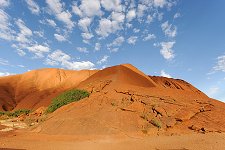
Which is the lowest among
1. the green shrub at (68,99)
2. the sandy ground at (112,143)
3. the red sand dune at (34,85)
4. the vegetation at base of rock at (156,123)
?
the sandy ground at (112,143)

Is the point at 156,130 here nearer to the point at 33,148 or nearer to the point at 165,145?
the point at 165,145

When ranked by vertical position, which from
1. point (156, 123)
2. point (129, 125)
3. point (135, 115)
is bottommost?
point (129, 125)

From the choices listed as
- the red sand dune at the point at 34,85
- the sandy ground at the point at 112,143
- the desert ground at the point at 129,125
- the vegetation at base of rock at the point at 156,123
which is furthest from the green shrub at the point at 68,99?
the red sand dune at the point at 34,85

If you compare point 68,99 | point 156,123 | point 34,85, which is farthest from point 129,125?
point 34,85

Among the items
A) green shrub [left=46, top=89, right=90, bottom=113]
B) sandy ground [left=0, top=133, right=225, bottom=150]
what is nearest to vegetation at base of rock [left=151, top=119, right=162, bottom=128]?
sandy ground [left=0, top=133, right=225, bottom=150]

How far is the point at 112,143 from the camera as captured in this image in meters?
10.7

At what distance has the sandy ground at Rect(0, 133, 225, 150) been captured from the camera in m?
9.74

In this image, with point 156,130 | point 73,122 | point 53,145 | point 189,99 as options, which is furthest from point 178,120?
point 53,145

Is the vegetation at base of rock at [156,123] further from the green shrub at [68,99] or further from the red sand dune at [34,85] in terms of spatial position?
the red sand dune at [34,85]

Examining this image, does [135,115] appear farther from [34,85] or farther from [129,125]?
[34,85]

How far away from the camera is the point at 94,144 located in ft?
34.3

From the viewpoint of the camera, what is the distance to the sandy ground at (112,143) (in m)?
9.74

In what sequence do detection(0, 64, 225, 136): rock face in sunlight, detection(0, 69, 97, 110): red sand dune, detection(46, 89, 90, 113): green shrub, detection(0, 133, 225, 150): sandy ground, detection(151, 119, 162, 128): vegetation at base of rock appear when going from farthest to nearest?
detection(0, 69, 97, 110): red sand dune, detection(46, 89, 90, 113): green shrub, detection(151, 119, 162, 128): vegetation at base of rock, detection(0, 64, 225, 136): rock face in sunlight, detection(0, 133, 225, 150): sandy ground

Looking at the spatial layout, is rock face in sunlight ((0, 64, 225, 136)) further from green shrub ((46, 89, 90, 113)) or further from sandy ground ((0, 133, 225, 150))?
green shrub ((46, 89, 90, 113))
